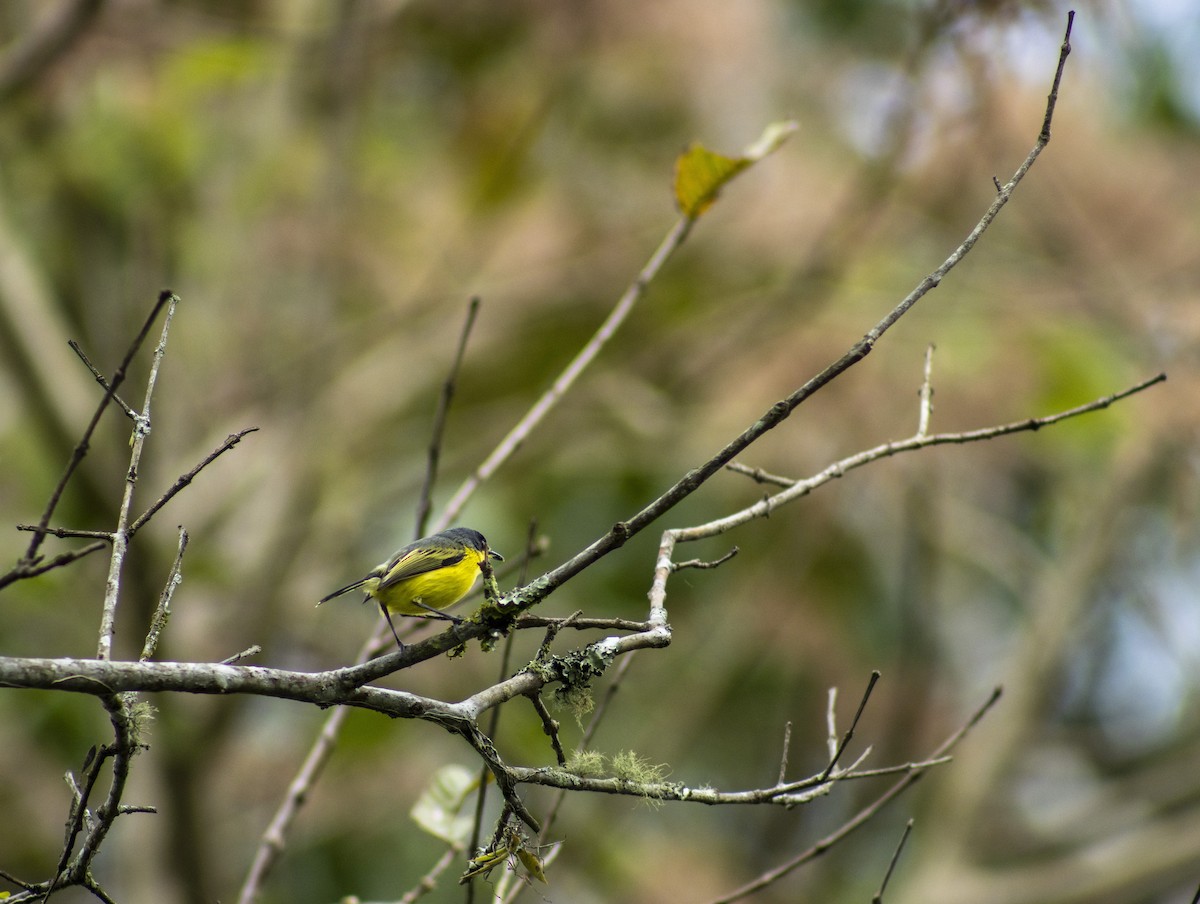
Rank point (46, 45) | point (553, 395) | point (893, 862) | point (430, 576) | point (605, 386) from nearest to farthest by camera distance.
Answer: point (893, 862) → point (430, 576) → point (553, 395) → point (46, 45) → point (605, 386)

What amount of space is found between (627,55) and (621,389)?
2.84m

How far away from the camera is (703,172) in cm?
199

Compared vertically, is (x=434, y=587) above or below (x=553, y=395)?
below

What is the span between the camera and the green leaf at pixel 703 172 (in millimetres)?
1953

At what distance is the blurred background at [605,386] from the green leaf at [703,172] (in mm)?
1334

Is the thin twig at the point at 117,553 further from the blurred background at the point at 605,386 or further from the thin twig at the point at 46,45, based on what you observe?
the thin twig at the point at 46,45

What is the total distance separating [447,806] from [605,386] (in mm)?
3046

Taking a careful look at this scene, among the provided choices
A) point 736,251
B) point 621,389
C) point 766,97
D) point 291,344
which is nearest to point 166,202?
point 291,344

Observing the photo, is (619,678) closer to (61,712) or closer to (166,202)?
(166,202)

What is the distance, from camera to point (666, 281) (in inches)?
258

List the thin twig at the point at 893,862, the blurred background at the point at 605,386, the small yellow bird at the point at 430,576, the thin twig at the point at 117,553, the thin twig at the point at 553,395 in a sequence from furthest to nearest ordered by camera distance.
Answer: the blurred background at the point at 605,386 < the thin twig at the point at 553,395 < the small yellow bird at the point at 430,576 < the thin twig at the point at 893,862 < the thin twig at the point at 117,553

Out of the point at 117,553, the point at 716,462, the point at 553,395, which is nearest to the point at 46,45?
the point at 553,395

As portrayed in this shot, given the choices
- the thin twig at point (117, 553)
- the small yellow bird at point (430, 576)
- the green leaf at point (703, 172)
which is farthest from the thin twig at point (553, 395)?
the thin twig at point (117, 553)

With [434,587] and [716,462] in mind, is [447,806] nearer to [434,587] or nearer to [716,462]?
[434,587]
